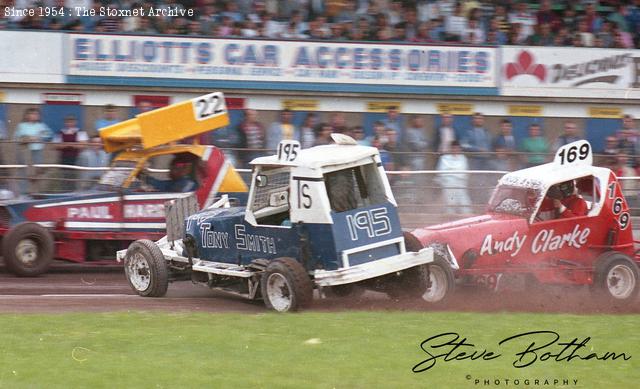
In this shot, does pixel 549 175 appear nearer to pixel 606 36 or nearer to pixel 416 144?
pixel 416 144

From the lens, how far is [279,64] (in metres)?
20.3

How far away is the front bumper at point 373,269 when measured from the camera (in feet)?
36.7

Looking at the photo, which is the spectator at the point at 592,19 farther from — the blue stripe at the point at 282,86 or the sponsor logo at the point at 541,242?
the sponsor logo at the point at 541,242

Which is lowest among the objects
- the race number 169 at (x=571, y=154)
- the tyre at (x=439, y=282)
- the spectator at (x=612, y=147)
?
the tyre at (x=439, y=282)

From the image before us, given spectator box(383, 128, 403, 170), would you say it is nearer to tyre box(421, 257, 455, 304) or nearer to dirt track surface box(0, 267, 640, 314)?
dirt track surface box(0, 267, 640, 314)

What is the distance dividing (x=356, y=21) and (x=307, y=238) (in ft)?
32.4

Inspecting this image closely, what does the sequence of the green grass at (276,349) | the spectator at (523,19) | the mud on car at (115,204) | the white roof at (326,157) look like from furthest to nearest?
the spectator at (523,19) < the mud on car at (115,204) < the white roof at (326,157) < the green grass at (276,349)

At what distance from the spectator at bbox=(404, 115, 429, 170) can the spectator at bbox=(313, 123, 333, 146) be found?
129 cm

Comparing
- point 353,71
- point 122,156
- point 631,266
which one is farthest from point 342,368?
point 353,71

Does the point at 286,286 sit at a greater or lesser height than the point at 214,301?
greater

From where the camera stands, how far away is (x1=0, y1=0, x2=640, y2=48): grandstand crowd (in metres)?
20.0

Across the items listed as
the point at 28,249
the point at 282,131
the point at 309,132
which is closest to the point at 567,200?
A: the point at 309,132

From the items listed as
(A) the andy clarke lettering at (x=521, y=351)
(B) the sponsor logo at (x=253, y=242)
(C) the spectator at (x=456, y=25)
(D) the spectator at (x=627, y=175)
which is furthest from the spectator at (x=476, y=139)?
(A) the andy clarke lettering at (x=521, y=351)

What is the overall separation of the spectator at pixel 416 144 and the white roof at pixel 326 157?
574 cm
